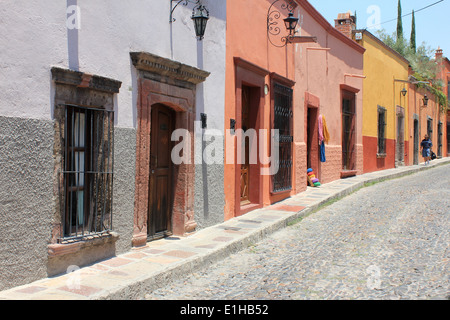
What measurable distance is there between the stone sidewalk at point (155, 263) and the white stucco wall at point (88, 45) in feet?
5.29

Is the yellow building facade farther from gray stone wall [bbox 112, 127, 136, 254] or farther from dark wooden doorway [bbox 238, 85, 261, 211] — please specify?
gray stone wall [bbox 112, 127, 136, 254]

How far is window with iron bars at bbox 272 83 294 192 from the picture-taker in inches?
385

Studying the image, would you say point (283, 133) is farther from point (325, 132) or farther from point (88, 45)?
point (88, 45)

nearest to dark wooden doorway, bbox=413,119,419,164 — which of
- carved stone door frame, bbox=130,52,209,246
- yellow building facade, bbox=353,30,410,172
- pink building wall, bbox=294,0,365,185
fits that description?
yellow building facade, bbox=353,30,410,172

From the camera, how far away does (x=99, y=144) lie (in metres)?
5.04

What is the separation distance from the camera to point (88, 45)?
4.79 m

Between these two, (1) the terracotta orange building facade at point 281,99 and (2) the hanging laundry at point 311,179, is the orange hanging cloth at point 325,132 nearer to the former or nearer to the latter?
(1) the terracotta orange building facade at point 281,99

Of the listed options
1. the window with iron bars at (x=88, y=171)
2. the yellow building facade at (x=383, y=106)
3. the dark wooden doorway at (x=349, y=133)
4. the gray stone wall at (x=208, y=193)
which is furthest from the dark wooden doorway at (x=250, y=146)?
the yellow building facade at (x=383, y=106)

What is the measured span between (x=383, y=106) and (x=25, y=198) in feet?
56.4

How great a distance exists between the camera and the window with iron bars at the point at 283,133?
9.78 meters

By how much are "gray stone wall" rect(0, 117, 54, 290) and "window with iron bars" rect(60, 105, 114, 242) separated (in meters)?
0.31

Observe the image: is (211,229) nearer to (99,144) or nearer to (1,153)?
(99,144)

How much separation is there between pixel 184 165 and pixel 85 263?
226cm

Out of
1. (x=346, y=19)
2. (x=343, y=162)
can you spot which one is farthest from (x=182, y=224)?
(x=346, y=19)
